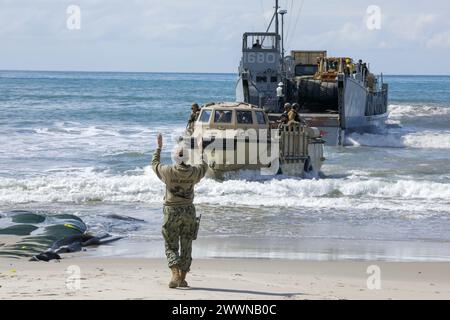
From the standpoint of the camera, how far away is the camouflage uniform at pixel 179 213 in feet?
28.4

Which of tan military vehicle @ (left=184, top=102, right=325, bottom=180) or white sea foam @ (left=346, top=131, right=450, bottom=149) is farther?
white sea foam @ (left=346, top=131, right=450, bottom=149)

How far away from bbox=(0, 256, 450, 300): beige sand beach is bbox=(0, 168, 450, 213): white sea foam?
644cm

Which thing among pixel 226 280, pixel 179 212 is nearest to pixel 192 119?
pixel 226 280

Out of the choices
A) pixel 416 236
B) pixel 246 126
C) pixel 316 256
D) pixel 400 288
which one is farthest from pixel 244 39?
pixel 400 288

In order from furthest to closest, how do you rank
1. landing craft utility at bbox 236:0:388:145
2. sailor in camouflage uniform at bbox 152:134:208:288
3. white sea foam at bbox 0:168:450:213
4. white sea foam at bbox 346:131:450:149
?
white sea foam at bbox 346:131:450:149 → landing craft utility at bbox 236:0:388:145 → white sea foam at bbox 0:168:450:213 → sailor in camouflage uniform at bbox 152:134:208:288

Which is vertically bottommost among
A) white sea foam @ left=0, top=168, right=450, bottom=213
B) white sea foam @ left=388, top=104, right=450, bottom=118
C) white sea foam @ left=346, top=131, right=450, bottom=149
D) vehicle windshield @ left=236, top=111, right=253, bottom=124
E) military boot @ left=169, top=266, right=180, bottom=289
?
white sea foam @ left=388, top=104, right=450, bottom=118

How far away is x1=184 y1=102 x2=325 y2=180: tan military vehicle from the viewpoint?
19.1 metres

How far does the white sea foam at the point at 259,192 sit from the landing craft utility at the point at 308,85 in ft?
29.4

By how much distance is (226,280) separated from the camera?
929 centimetres

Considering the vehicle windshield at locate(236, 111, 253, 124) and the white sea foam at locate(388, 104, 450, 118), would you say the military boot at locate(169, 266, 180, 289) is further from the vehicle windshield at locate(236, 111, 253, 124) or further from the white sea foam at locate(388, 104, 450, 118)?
the white sea foam at locate(388, 104, 450, 118)

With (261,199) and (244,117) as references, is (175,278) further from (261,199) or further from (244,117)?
(244,117)

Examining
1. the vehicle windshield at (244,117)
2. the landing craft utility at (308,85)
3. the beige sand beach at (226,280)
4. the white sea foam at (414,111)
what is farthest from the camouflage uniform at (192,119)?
the white sea foam at (414,111)

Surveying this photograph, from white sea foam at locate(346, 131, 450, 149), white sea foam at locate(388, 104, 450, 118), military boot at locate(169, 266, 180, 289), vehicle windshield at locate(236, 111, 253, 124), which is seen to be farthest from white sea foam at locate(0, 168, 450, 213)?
white sea foam at locate(388, 104, 450, 118)
